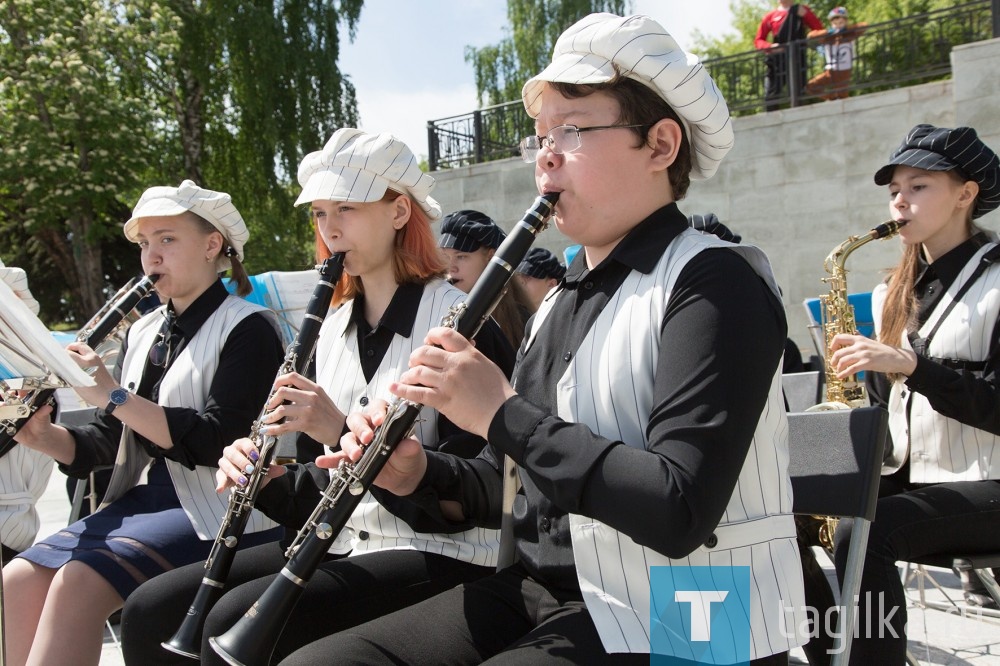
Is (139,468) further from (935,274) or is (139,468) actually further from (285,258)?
(285,258)

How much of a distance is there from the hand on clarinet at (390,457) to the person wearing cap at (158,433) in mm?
918

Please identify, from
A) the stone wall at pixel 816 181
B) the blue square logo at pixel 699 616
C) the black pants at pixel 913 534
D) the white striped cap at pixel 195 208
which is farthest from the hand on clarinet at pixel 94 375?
the stone wall at pixel 816 181

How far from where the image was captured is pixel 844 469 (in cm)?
208

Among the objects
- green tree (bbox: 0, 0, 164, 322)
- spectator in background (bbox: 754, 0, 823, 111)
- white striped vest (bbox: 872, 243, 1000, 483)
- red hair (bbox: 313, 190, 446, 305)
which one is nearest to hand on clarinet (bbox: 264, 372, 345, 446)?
red hair (bbox: 313, 190, 446, 305)

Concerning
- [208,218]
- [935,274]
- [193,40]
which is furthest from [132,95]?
[935,274]

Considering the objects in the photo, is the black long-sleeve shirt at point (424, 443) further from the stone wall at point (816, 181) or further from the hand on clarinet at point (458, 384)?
the stone wall at point (816, 181)

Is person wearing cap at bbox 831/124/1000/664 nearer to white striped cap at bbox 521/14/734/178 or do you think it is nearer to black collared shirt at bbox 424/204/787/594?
black collared shirt at bbox 424/204/787/594

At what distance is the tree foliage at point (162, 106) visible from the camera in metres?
16.7

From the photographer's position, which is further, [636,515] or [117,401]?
[117,401]

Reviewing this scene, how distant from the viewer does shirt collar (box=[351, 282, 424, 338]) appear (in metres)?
2.50

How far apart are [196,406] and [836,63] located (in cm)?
967

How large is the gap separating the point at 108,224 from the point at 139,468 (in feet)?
60.4

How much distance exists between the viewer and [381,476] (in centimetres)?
203

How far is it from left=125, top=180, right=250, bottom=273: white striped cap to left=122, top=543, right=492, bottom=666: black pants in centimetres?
130
